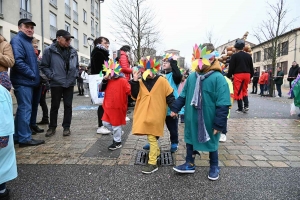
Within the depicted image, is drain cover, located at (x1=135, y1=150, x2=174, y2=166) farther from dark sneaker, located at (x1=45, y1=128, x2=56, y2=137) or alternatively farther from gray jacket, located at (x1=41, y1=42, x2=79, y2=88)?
gray jacket, located at (x1=41, y1=42, x2=79, y2=88)

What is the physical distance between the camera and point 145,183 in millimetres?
2861

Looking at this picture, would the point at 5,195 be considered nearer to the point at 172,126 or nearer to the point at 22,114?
the point at 22,114

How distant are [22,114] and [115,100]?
169cm

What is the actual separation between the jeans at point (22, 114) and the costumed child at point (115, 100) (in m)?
1.42

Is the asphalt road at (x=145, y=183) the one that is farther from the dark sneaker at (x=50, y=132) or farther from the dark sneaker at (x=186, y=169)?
the dark sneaker at (x=50, y=132)

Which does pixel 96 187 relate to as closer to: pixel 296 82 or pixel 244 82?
pixel 244 82

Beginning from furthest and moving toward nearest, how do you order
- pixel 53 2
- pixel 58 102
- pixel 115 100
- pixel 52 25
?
pixel 53 2, pixel 52 25, pixel 58 102, pixel 115 100

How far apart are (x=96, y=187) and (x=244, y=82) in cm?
585

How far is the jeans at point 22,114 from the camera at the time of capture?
4.18 meters

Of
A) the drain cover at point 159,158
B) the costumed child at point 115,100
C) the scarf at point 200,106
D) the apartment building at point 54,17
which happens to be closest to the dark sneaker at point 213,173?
the scarf at point 200,106

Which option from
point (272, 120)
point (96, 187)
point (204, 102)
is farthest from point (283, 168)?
point (272, 120)

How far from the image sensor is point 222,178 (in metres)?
2.99

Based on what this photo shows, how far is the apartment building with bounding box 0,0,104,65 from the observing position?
15.4 m

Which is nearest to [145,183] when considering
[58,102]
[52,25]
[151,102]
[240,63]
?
[151,102]
